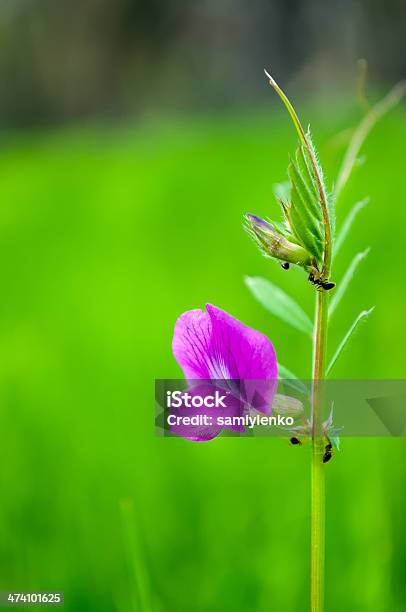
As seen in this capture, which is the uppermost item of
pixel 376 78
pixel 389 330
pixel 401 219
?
pixel 376 78

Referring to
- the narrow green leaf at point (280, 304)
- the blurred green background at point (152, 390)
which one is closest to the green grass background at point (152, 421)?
the blurred green background at point (152, 390)

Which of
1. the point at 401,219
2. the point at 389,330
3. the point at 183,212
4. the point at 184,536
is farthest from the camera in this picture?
the point at 183,212

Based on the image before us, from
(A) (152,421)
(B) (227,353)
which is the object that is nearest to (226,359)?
(B) (227,353)

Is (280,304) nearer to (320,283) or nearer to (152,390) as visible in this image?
(320,283)

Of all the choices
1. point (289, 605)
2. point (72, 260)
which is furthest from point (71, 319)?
point (289, 605)

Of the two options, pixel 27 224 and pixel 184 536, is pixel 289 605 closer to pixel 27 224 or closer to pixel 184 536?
pixel 184 536

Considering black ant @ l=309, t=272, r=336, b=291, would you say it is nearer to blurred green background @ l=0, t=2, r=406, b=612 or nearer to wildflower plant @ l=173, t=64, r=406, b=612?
wildflower plant @ l=173, t=64, r=406, b=612

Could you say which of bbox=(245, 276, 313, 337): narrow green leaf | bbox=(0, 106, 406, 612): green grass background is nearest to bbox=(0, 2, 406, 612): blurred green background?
bbox=(0, 106, 406, 612): green grass background
